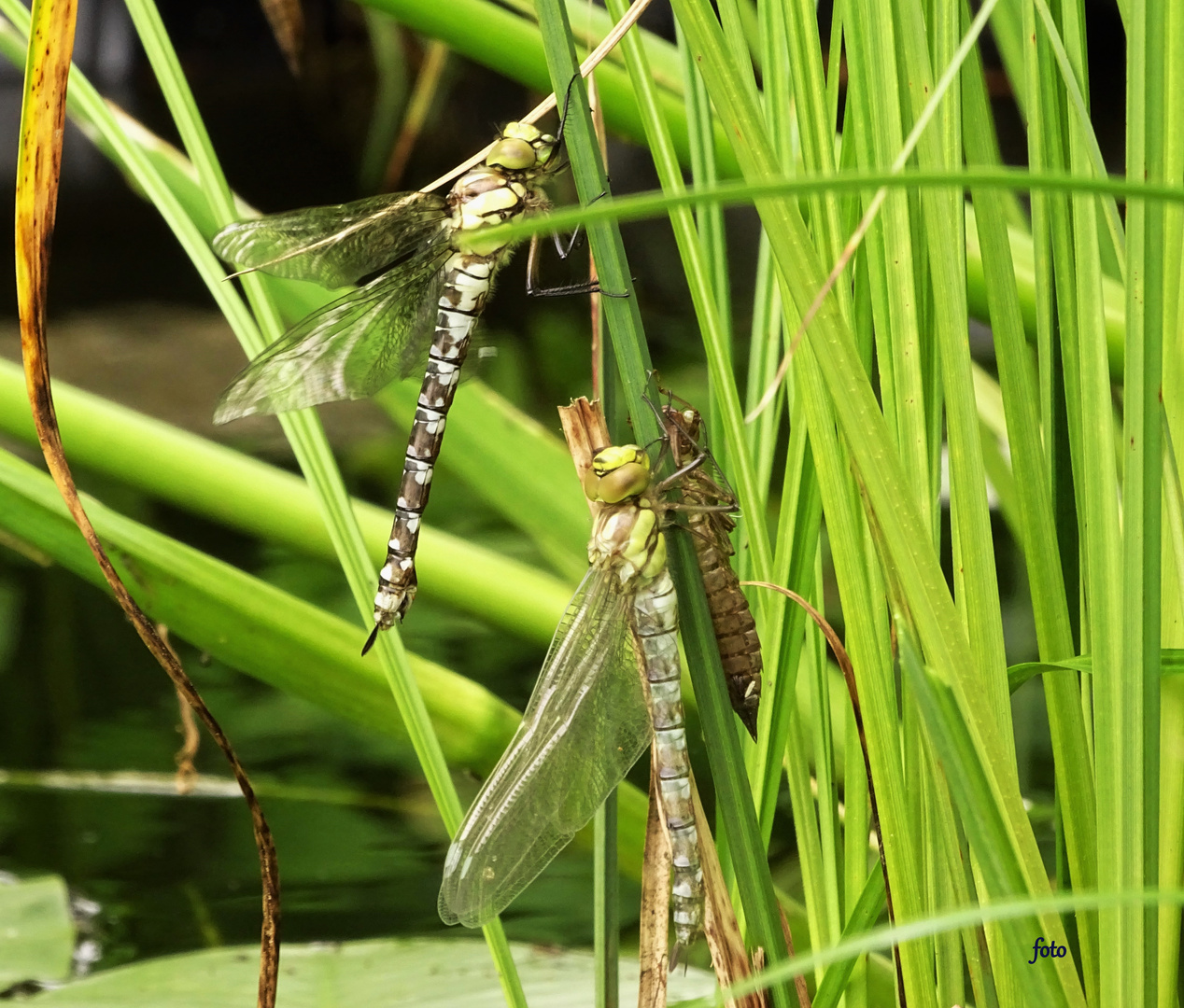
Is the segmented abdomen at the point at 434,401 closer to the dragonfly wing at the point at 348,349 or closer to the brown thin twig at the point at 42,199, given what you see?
the dragonfly wing at the point at 348,349

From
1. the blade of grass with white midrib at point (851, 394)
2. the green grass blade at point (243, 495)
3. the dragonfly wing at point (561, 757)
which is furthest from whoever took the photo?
the green grass blade at point (243, 495)

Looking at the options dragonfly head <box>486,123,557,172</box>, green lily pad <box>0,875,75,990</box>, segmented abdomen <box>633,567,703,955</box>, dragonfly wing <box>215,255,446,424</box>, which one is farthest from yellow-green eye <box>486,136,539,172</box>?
green lily pad <box>0,875,75,990</box>

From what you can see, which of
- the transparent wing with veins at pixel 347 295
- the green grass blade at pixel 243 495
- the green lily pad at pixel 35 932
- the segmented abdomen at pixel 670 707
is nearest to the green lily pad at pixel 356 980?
the green lily pad at pixel 35 932

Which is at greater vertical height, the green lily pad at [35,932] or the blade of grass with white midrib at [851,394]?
the blade of grass with white midrib at [851,394]

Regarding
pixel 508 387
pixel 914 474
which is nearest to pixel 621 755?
pixel 914 474

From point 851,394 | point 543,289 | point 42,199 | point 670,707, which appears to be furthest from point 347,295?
point 851,394

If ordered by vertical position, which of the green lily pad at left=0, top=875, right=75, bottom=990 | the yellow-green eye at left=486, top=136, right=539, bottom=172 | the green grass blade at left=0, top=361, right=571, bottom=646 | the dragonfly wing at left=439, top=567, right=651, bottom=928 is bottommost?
the green lily pad at left=0, top=875, right=75, bottom=990

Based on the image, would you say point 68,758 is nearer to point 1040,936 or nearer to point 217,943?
point 217,943

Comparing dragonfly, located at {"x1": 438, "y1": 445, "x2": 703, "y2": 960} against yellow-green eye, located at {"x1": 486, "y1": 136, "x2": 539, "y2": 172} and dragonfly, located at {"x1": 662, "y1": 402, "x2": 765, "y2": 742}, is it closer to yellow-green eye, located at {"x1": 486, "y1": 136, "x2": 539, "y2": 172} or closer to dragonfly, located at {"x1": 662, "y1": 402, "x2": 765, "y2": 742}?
dragonfly, located at {"x1": 662, "y1": 402, "x2": 765, "y2": 742}
